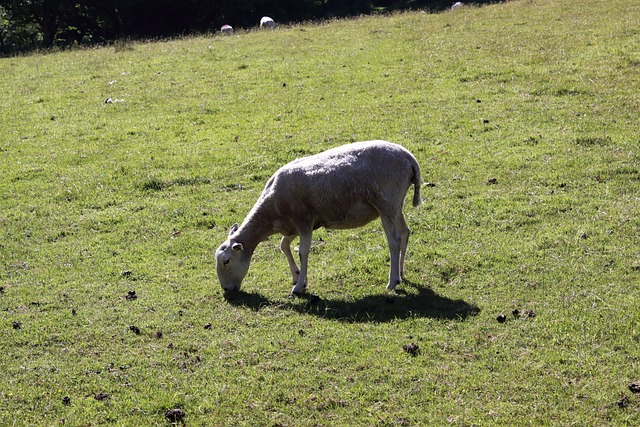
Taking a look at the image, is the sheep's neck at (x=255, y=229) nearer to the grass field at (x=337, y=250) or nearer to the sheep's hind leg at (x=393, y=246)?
the grass field at (x=337, y=250)

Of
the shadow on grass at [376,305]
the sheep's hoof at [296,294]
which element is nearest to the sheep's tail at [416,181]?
the shadow on grass at [376,305]

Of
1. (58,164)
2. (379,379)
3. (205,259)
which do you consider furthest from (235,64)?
(379,379)

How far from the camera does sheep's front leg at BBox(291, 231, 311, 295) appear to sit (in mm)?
11055

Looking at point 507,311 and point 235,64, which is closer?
→ point 507,311

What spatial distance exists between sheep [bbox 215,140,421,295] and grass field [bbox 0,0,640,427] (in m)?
0.49

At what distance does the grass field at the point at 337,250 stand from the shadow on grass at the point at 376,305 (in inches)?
1.9

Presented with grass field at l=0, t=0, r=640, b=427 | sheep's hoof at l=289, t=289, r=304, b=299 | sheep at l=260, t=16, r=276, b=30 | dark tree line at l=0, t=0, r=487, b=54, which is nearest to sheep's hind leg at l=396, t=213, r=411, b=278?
grass field at l=0, t=0, r=640, b=427

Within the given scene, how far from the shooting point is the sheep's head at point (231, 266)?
11297 mm

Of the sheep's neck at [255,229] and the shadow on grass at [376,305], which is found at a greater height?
the sheep's neck at [255,229]

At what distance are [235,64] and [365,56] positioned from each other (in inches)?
178

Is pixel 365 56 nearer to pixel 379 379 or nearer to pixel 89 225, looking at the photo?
pixel 89 225

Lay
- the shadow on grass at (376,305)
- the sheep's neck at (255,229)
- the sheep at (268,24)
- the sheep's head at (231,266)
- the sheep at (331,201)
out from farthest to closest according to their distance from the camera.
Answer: the sheep at (268,24), the sheep's neck at (255,229), the sheep's head at (231,266), the sheep at (331,201), the shadow on grass at (376,305)

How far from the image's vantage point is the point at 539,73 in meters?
21.9

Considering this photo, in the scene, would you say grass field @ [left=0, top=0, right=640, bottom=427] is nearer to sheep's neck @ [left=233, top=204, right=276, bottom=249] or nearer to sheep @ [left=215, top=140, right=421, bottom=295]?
sheep @ [left=215, top=140, right=421, bottom=295]
